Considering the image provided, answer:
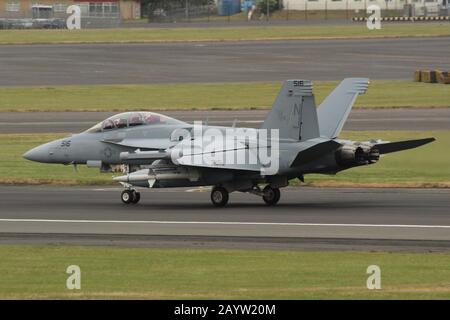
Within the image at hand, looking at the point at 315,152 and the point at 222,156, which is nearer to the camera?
the point at 315,152

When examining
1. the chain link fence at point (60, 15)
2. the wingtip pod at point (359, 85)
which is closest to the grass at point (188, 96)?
the wingtip pod at point (359, 85)

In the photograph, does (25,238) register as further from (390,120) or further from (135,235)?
(390,120)

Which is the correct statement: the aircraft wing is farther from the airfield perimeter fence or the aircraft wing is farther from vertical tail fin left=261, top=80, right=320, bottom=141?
the airfield perimeter fence

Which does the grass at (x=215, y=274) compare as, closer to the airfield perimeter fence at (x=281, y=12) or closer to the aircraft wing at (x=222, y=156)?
the aircraft wing at (x=222, y=156)

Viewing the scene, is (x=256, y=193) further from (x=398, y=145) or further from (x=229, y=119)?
(x=229, y=119)

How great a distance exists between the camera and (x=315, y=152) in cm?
3144

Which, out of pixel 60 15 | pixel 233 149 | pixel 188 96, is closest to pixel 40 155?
pixel 233 149

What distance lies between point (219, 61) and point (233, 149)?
171 ft

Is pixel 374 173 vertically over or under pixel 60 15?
under

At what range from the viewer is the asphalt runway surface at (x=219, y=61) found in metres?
76.1

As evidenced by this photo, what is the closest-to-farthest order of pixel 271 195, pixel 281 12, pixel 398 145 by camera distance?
1. pixel 398 145
2. pixel 271 195
3. pixel 281 12

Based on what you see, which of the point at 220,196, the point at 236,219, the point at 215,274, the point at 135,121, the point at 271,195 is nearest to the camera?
the point at 215,274

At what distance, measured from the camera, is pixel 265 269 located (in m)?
22.5
